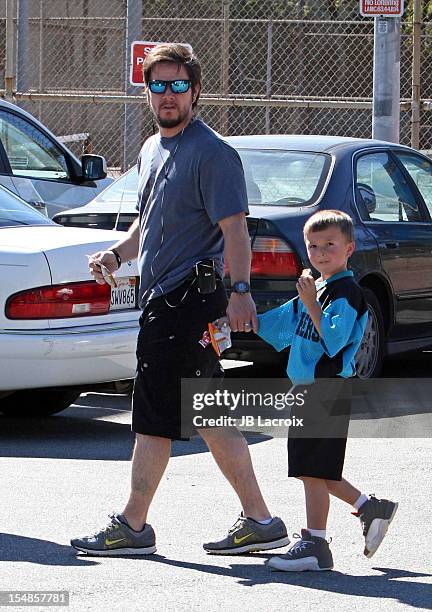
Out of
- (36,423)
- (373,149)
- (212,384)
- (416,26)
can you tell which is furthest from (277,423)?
(416,26)

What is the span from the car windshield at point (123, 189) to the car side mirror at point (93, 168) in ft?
5.50

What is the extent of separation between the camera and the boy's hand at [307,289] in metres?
4.86

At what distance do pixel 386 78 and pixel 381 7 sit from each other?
668 millimetres

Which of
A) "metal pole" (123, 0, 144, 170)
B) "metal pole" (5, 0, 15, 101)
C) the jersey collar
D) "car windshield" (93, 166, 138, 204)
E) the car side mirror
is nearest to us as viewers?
the jersey collar

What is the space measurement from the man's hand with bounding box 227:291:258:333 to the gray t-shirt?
251mm

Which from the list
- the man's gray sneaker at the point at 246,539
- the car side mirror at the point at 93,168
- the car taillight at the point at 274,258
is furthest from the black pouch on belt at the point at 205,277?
the car side mirror at the point at 93,168

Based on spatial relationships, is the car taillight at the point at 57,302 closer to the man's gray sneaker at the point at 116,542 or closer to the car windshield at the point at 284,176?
the car windshield at the point at 284,176

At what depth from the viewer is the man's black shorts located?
5.21 m

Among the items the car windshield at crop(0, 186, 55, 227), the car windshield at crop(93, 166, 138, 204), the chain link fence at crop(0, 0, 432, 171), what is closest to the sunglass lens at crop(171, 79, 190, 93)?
the car windshield at crop(0, 186, 55, 227)

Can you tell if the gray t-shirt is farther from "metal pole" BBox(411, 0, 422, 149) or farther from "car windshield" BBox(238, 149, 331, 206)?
"metal pole" BBox(411, 0, 422, 149)

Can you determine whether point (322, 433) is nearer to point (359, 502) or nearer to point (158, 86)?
point (359, 502)

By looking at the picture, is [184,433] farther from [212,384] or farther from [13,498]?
[13,498]

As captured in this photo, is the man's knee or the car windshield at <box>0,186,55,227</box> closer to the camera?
the man's knee

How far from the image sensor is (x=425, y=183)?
1041cm
